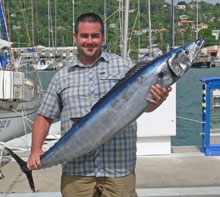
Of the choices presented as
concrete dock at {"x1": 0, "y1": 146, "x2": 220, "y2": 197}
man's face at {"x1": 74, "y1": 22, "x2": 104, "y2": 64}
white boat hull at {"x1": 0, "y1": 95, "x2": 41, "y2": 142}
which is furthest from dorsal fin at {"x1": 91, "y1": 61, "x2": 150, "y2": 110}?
white boat hull at {"x1": 0, "y1": 95, "x2": 41, "y2": 142}

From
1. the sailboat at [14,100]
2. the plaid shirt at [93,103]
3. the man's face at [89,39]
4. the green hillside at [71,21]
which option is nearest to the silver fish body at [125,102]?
the plaid shirt at [93,103]

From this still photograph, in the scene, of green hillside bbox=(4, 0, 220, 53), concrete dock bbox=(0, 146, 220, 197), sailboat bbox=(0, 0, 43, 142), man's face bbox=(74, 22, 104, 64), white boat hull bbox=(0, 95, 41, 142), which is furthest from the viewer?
green hillside bbox=(4, 0, 220, 53)

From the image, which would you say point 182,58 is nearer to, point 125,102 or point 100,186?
point 125,102

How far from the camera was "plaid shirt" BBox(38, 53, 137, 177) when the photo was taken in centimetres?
261

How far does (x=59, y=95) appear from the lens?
2756 millimetres

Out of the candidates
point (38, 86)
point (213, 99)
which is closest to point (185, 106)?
point (38, 86)

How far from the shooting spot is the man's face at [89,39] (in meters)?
2.59

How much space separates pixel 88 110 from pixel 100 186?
518mm

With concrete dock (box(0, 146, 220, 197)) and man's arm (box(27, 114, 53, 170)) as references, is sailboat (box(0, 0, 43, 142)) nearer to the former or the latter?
concrete dock (box(0, 146, 220, 197))

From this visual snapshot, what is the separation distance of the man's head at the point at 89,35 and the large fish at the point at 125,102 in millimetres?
321

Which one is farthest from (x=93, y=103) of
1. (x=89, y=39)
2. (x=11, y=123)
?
(x=11, y=123)

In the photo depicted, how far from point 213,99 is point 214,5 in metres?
133

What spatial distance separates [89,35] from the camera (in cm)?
260

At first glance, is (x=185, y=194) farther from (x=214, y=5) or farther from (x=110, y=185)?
(x=214, y=5)
